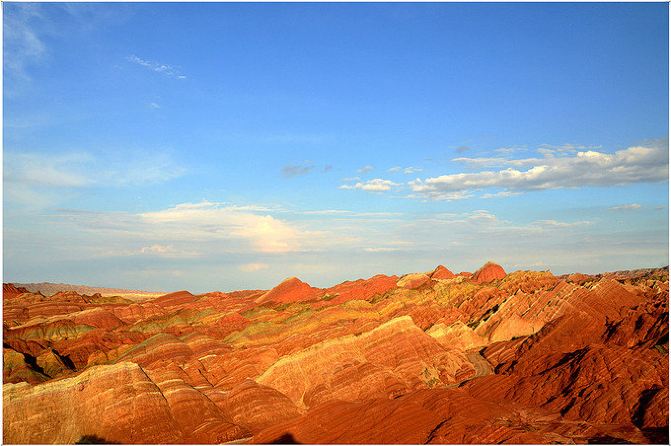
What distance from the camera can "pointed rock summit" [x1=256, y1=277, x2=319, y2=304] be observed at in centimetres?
9350

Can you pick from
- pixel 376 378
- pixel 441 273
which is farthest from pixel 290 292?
pixel 376 378

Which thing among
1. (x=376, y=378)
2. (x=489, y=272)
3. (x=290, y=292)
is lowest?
(x=376, y=378)

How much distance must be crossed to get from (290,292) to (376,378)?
202ft

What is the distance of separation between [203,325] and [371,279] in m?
39.4

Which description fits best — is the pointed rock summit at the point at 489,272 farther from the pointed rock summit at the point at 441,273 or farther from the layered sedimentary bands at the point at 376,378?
the layered sedimentary bands at the point at 376,378

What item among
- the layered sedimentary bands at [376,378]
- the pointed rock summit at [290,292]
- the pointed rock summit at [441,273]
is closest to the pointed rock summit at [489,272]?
the pointed rock summit at [441,273]

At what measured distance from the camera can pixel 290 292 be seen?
315 feet

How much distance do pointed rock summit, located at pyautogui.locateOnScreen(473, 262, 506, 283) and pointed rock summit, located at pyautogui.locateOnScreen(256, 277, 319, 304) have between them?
88.1 ft

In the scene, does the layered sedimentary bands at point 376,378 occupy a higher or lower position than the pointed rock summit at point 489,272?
lower

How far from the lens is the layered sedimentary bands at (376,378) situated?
1053 inches

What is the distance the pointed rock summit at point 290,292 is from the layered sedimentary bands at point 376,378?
32843mm

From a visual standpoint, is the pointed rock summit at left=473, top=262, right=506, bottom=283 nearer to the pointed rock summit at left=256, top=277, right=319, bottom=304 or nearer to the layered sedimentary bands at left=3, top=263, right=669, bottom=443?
the pointed rock summit at left=256, top=277, right=319, bottom=304

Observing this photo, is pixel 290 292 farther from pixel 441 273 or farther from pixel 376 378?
pixel 376 378

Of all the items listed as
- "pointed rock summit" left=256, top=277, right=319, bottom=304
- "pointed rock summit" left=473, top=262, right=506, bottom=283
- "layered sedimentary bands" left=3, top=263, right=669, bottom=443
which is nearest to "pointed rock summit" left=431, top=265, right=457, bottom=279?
"pointed rock summit" left=473, top=262, right=506, bottom=283
